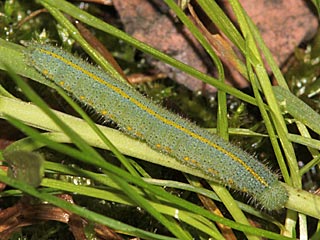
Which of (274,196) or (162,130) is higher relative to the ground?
(162,130)

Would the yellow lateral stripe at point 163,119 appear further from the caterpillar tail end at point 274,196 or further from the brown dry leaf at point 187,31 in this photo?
the brown dry leaf at point 187,31

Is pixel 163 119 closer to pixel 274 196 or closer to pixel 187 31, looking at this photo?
pixel 274 196

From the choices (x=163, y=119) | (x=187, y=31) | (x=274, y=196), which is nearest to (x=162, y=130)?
(x=163, y=119)

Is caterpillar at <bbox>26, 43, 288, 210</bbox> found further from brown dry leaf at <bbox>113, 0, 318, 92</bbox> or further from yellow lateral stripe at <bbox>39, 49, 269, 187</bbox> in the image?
brown dry leaf at <bbox>113, 0, 318, 92</bbox>

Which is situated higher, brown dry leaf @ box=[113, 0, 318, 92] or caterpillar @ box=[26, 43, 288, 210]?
brown dry leaf @ box=[113, 0, 318, 92]

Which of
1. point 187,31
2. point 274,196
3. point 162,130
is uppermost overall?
point 187,31

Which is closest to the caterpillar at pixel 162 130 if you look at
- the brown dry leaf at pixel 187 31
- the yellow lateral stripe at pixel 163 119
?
the yellow lateral stripe at pixel 163 119

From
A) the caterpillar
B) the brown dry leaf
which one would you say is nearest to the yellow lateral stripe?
the caterpillar

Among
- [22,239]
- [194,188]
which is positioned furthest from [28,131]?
[22,239]

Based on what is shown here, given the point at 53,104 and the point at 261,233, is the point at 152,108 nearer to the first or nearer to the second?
the point at 261,233
